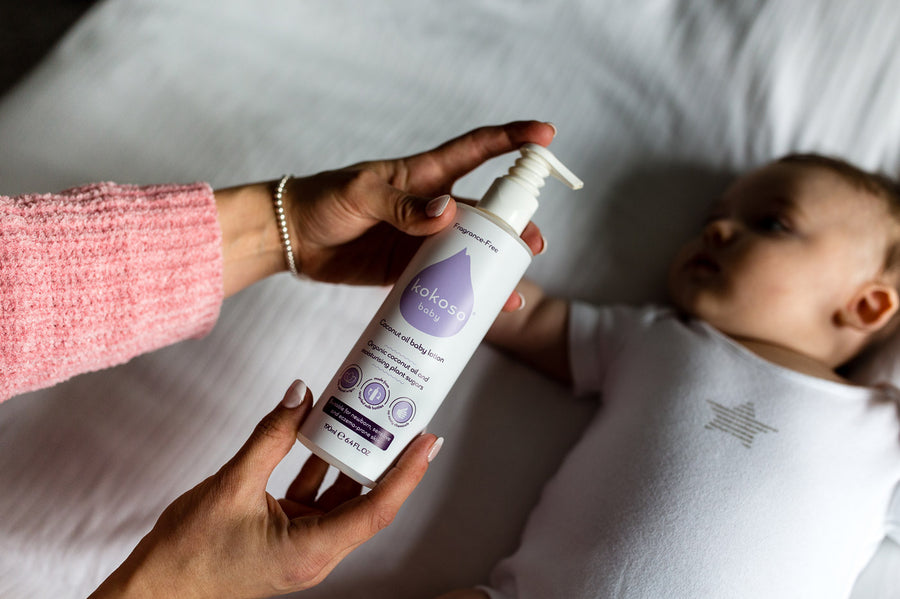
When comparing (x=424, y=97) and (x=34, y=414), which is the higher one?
(x=424, y=97)

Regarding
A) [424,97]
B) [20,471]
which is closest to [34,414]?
[20,471]

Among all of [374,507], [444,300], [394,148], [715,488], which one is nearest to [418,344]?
[444,300]

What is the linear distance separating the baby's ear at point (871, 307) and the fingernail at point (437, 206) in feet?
2.28

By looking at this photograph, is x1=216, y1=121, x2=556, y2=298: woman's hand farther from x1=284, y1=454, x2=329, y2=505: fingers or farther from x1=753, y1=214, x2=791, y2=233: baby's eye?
x1=753, y1=214, x2=791, y2=233: baby's eye

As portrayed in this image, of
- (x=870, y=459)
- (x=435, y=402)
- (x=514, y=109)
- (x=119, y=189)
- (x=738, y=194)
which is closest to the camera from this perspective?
(x=435, y=402)

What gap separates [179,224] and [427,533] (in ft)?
1.69

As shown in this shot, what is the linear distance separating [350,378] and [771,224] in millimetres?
722

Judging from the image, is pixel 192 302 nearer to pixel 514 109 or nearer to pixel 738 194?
pixel 514 109

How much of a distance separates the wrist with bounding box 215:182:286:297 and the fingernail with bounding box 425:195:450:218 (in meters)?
0.28

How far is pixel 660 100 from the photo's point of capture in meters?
1.20

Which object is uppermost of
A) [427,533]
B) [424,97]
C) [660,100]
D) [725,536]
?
[660,100]

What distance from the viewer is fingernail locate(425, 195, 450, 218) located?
0.60 m

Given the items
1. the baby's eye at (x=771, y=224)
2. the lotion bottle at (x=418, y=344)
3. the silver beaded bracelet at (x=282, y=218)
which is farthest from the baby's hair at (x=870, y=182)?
the silver beaded bracelet at (x=282, y=218)

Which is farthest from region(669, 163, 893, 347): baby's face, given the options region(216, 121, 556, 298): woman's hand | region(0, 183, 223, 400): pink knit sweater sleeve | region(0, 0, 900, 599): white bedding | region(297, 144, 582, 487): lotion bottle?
region(0, 183, 223, 400): pink knit sweater sleeve
